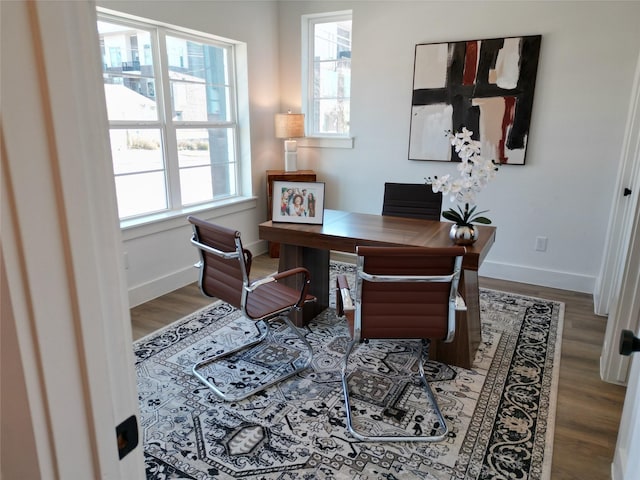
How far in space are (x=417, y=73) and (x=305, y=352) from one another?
2690mm

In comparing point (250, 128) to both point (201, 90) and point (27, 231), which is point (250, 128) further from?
point (27, 231)

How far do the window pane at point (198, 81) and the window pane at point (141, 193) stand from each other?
58 cm

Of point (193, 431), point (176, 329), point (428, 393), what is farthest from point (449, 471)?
point (176, 329)

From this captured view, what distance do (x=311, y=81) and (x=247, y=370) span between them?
10.5 ft

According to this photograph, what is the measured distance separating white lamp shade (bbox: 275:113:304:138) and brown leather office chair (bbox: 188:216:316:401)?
215 cm

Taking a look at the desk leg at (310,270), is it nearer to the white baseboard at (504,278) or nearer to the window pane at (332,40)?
the white baseboard at (504,278)

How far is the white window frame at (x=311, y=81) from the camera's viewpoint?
14.2 feet

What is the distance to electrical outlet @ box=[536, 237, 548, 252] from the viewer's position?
3779mm

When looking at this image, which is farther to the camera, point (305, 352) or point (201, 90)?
point (201, 90)

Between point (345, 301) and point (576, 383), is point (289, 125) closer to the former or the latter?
point (345, 301)

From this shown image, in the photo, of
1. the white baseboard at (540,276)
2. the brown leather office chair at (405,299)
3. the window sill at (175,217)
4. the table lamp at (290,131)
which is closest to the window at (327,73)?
the table lamp at (290,131)

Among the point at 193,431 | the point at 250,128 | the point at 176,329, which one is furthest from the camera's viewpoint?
the point at 250,128

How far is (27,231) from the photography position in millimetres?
492

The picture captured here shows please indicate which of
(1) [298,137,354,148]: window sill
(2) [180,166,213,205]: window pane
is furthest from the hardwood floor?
(1) [298,137,354,148]: window sill
